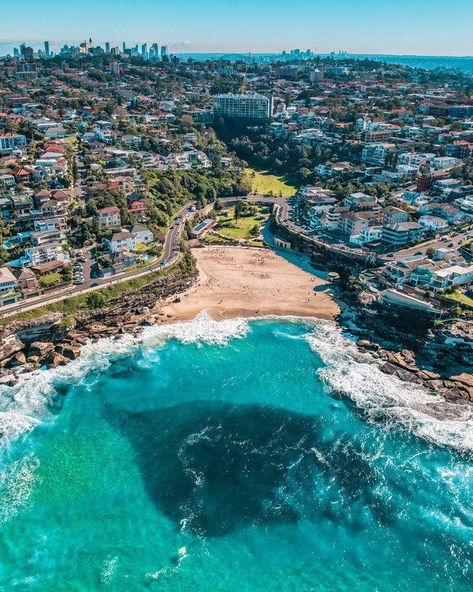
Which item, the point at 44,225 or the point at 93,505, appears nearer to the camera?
the point at 93,505

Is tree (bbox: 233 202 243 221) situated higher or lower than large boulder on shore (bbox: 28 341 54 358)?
higher

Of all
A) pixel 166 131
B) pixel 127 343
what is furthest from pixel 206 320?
pixel 166 131

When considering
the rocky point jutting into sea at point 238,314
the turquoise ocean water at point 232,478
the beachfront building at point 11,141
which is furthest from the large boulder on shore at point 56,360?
the beachfront building at point 11,141

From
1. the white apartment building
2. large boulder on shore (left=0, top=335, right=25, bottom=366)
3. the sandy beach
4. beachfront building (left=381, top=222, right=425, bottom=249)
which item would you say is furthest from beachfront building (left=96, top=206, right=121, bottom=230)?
the white apartment building

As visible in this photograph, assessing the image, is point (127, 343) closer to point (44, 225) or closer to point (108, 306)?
point (108, 306)

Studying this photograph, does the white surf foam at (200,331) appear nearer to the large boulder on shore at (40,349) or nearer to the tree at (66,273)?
the large boulder on shore at (40,349)

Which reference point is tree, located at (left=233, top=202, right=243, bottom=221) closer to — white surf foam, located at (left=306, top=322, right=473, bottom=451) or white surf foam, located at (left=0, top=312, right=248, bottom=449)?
white surf foam, located at (left=0, top=312, right=248, bottom=449)
